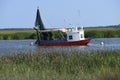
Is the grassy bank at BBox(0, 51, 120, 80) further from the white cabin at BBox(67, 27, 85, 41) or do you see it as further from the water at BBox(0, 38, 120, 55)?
the white cabin at BBox(67, 27, 85, 41)

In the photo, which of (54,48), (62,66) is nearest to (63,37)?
(54,48)

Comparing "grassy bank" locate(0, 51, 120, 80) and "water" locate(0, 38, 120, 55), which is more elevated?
"grassy bank" locate(0, 51, 120, 80)

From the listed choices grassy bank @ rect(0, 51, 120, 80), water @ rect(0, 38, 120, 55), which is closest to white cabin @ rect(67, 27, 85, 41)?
water @ rect(0, 38, 120, 55)

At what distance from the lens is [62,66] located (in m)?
17.3

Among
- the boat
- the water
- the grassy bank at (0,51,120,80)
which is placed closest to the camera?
the grassy bank at (0,51,120,80)

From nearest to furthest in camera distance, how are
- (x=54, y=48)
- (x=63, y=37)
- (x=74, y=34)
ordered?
(x=54, y=48), (x=74, y=34), (x=63, y=37)

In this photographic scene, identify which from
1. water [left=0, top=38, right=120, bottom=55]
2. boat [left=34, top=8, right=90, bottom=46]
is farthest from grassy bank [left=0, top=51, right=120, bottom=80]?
boat [left=34, top=8, right=90, bottom=46]

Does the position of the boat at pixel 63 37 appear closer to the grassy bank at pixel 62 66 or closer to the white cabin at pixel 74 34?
the white cabin at pixel 74 34

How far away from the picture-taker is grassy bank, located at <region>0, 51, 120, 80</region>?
14.8 metres

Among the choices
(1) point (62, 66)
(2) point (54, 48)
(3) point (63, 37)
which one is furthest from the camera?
(3) point (63, 37)

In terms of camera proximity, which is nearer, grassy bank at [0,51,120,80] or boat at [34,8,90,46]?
grassy bank at [0,51,120,80]

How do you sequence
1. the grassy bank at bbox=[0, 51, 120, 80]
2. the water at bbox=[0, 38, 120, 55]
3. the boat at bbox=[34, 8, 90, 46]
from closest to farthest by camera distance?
the grassy bank at bbox=[0, 51, 120, 80], the water at bbox=[0, 38, 120, 55], the boat at bbox=[34, 8, 90, 46]

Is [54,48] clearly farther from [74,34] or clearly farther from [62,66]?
[74,34]

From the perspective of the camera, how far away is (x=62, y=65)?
688 inches
